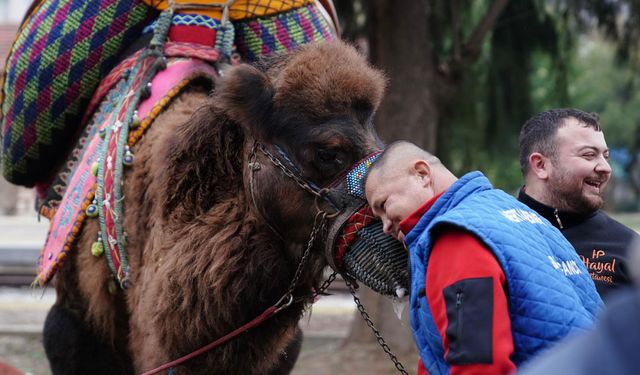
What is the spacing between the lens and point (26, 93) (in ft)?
15.9

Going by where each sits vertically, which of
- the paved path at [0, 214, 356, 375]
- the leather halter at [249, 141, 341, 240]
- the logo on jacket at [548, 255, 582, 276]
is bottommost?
the paved path at [0, 214, 356, 375]

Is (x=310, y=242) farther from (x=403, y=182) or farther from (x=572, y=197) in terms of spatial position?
(x=572, y=197)

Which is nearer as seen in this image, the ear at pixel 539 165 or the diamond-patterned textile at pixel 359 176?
the diamond-patterned textile at pixel 359 176

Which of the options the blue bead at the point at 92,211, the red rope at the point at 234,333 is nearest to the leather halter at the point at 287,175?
the red rope at the point at 234,333

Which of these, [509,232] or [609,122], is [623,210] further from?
[509,232]

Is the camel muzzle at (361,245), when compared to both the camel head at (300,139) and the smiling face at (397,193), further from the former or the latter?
the smiling face at (397,193)

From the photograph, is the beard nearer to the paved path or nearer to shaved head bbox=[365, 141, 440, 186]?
shaved head bbox=[365, 141, 440, 186]

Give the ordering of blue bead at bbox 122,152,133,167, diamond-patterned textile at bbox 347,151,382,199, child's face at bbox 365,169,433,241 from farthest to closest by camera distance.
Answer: blue bead at bbox 122,152,133,167 < diamond-patterned textile at bbox 347,151,382,199 < child's face at bbox 365,169,433,241

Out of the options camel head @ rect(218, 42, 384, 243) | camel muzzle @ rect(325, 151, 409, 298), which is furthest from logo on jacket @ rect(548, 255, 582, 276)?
camel head @ rect(218, 42, 384, 243)

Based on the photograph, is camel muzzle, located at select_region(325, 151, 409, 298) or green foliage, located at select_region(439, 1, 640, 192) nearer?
camel muzzle, located at select_region(325, 151, 409, 298)

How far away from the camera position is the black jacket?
3.29 m

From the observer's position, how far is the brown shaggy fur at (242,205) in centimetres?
341

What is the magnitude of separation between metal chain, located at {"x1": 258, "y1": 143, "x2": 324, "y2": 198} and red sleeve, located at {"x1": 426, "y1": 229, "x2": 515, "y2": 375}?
3.29 ft

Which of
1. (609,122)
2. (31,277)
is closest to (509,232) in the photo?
(31,277)
